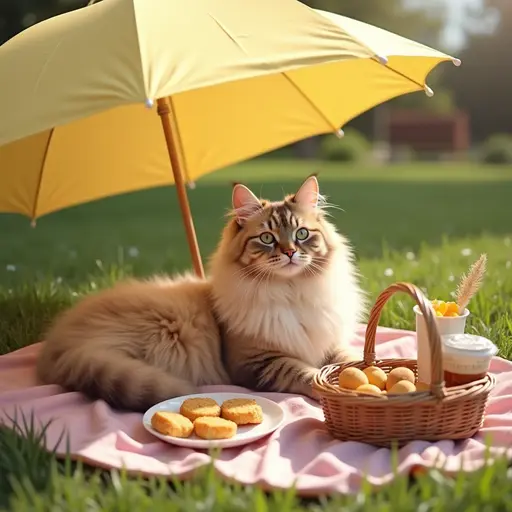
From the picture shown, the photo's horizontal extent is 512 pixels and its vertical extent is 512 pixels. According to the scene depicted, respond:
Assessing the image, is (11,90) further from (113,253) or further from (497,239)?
(497,239)

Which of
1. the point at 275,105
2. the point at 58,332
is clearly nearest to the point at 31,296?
the point at 58,332

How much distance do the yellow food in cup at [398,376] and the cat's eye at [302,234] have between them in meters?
0.70

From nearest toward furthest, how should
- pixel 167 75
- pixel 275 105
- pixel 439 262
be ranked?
pixel 167 75
pixel 275 105
pixel 439 262

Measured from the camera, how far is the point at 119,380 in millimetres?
2820

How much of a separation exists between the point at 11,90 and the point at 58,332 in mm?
1037

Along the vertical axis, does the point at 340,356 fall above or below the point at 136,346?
below

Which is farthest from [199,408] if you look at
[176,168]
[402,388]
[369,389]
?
[176,168]

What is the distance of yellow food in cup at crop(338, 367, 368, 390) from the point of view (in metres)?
2.61

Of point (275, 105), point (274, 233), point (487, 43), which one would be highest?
point (487, 43)

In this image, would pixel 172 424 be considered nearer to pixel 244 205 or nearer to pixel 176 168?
pixel 244 205

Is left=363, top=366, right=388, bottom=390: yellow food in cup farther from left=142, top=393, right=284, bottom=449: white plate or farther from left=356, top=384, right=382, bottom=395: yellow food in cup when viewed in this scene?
left=142, top=393, right=284, bottom=449: white plate

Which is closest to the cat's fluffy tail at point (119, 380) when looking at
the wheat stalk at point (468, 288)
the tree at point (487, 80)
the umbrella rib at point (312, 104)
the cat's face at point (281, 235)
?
the cat's face at point (281, 235)

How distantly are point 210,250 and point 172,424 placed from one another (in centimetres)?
474

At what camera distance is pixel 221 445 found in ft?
8.21
